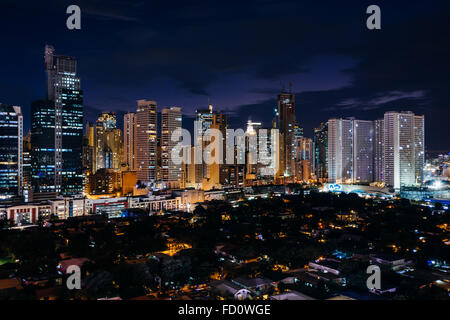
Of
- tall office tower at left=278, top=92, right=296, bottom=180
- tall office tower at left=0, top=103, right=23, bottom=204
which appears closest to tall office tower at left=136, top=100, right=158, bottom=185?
tall office tower at left=0, top=103, right=23, bottom=204

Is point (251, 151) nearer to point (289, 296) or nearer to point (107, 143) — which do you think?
point (107, 143)

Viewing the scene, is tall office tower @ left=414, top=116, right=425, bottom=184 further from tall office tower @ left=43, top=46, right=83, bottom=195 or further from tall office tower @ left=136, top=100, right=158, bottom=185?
tall office tower @ left=43, top=46, right=83, bottom=195

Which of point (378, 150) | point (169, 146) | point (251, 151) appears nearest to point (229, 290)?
point (169, 146)

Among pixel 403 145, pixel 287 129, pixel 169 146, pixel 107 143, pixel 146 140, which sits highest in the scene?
pixel 287 129

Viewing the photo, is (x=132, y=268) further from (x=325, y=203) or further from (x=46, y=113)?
(x=46, y=113)

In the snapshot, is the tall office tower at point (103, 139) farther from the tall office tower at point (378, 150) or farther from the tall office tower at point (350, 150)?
the tall office tower at point (378, 150)

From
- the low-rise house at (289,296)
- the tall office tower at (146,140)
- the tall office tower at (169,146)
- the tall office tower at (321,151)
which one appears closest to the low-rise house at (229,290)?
the low-rise house at (289,296)
